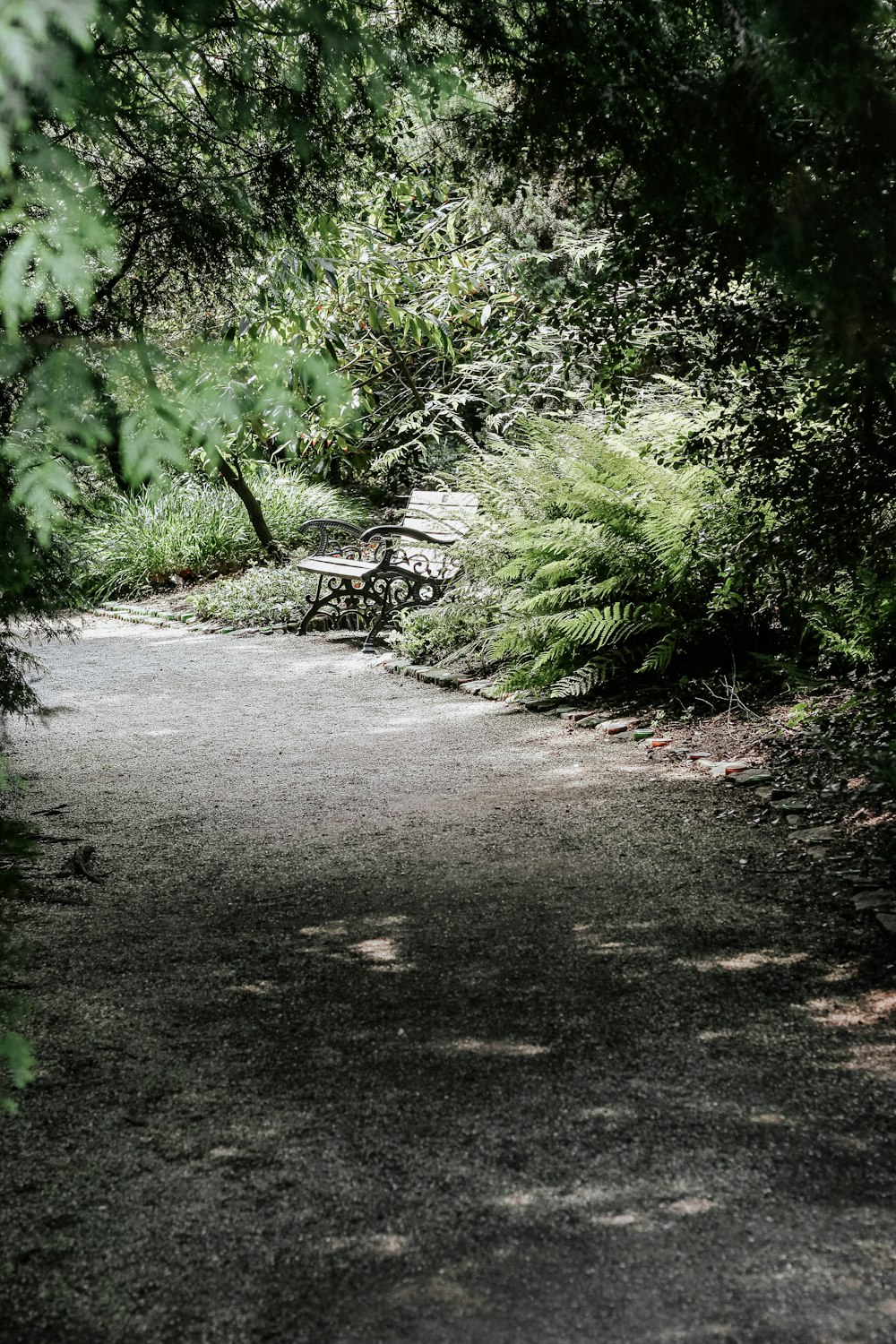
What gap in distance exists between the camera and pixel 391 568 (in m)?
10.7

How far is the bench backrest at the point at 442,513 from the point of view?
391 inches

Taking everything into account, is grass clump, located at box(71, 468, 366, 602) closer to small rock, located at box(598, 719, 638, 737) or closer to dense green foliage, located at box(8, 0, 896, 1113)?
dense green foliage, located at box(8, 0, 896, 1113)

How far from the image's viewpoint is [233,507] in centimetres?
1655

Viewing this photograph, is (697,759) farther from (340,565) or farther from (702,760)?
(340,565)

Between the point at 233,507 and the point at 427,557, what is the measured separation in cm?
621

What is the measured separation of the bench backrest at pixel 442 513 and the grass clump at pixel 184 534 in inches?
141

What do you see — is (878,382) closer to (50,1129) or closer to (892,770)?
(892,770)

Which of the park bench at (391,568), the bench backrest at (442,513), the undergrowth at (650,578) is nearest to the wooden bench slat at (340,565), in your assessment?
the park bench at (391,568)

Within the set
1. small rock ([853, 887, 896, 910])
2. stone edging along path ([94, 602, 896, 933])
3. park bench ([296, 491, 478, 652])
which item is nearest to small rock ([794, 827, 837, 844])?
stone edging along path ([94, 602, 896, 933])

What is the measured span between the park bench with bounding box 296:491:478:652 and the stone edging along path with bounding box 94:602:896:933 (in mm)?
1066

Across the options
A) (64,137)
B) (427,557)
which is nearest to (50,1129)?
(64,137)

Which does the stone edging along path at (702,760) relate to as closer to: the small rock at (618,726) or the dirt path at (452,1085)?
the small rock at (618,726)

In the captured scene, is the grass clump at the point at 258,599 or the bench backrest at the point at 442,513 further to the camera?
the grass clump at the point at 258,599

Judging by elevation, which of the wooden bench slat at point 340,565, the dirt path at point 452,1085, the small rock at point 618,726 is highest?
the wooden bench slat at point 340,565
